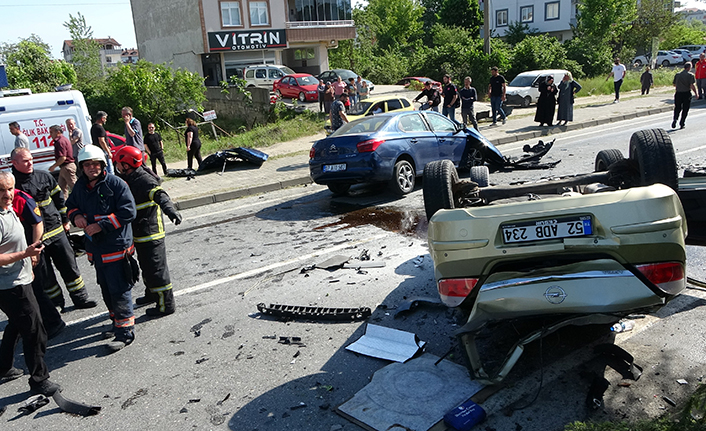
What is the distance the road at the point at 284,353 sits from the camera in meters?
3.75

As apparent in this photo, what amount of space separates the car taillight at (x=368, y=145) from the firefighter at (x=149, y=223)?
4788mm

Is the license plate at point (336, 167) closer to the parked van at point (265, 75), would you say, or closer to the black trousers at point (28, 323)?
the black trousers at point (28, 323)

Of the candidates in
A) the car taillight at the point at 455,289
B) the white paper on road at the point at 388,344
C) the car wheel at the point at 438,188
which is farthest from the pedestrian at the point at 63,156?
the car taillight at the point at 455,289

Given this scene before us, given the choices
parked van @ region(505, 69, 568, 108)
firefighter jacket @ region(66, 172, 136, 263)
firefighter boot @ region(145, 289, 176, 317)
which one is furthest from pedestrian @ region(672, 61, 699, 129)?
firefighter jacket @ region(66, 172, 136, 263)

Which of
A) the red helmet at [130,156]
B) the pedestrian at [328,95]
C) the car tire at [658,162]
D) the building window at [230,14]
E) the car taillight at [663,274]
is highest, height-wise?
the building window at [230,14]

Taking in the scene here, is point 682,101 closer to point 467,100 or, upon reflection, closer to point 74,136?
point 467,100

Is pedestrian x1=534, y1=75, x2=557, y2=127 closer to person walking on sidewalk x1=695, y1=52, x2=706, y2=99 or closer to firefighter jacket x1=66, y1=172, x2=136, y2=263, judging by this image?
person walking on sidewalk x1=695, y1=52, x2=706, y2=99

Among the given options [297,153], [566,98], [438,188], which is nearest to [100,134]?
[297,153]

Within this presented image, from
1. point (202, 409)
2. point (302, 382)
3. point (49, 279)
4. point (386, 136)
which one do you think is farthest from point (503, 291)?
point (386, 136)

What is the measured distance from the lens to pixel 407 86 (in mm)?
33719

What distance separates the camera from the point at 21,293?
440cm

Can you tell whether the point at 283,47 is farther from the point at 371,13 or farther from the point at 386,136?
the point at 386,136

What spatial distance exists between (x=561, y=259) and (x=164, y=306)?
3802mm

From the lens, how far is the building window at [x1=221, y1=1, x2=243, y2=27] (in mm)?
43344
